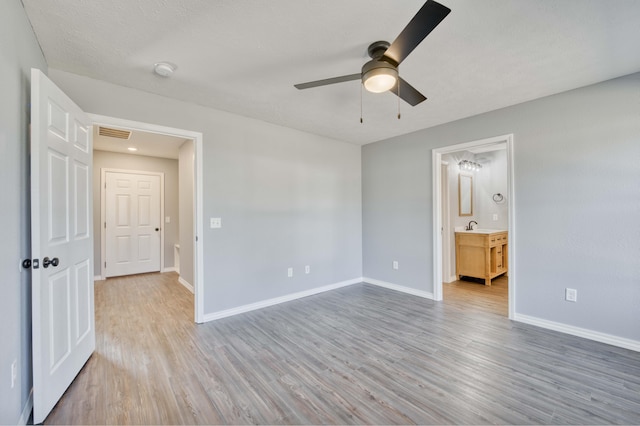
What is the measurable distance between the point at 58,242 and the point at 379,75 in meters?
2.41

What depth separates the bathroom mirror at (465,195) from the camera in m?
5.29

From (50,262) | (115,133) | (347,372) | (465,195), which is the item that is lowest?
(347,372)

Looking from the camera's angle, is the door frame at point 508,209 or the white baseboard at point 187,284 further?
the white baseboard at point 187,284

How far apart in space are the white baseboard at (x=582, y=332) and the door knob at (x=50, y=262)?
425 centimetres

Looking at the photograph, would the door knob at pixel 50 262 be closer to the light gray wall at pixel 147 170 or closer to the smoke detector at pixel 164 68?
the smoke detector at pixel 164 68

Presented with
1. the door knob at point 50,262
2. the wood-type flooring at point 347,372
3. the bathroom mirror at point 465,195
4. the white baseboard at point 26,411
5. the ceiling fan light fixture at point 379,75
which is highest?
the ceiling fan light fixture at point 379,75

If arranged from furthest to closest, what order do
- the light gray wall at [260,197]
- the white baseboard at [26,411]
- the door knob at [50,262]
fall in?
the light gray wall at [260,197] < the door knob at [50,262] < the white baseboard at [26,411]

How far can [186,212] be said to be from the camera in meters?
4.57

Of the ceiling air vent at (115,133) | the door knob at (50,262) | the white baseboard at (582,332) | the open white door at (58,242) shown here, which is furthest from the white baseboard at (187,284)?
the white baseboard at (582,332)

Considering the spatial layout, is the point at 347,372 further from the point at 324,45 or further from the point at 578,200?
the point at 578,200

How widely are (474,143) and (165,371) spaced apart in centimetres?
403

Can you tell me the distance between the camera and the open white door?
5.30 feet

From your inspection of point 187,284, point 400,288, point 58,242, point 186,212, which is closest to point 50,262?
point 58,242

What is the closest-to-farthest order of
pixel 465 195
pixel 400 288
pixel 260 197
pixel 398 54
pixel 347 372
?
1. pixel 398 54
2. pixel 347 372
3. pixel 260 197
4. pixel 400 288
5. pixel 465 195
